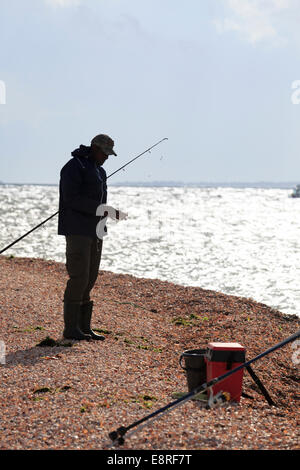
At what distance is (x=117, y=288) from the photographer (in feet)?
48.0

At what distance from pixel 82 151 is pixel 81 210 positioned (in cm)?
87

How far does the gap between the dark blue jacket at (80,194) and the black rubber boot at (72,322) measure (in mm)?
1108

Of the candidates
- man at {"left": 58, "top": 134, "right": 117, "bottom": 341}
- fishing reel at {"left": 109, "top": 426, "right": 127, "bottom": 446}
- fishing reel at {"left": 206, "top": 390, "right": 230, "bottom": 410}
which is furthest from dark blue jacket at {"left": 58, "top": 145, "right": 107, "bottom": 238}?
fishing reel at {"left": 109, "top": 426, "right": 127, "bottom": 446}

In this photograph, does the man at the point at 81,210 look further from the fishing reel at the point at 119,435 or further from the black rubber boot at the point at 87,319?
the fishing reel at the point at 119,435

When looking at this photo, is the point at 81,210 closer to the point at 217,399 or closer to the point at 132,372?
the point at 132,372

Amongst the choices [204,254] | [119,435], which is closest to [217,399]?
[119,435]

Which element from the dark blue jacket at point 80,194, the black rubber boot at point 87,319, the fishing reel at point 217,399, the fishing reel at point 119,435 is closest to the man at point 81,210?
the dark blue jacket at point 80,194

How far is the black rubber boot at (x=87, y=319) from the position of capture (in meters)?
8.37

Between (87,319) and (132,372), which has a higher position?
(87,319)

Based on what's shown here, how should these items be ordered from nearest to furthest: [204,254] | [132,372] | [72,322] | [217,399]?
1. [217,399]
2. [132,372]
3. [72,322]
4. [204,254]

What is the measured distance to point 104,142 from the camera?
777 centimetres

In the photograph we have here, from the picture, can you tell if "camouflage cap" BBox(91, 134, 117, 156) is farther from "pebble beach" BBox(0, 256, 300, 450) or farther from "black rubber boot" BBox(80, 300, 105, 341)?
"pebble beach" BBox(0, 256, 300, 450)
